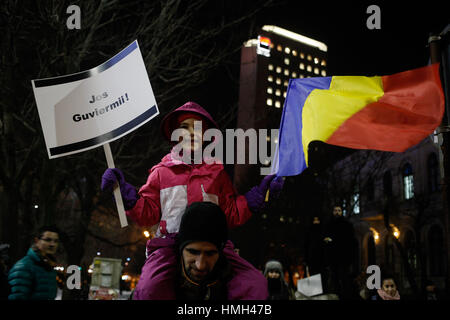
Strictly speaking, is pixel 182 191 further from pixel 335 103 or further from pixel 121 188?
pixel 335 103

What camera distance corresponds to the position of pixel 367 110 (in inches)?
219

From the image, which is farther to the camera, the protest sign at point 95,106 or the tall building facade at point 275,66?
the tall building facade at point 275,66

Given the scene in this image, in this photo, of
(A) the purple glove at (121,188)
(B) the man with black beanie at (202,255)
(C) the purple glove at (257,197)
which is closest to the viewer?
(B) the man with black beanie at (202,255)

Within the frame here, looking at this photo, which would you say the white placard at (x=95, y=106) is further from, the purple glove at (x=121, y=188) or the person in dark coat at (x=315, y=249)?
the person in dark coat at (x=315, y=249)

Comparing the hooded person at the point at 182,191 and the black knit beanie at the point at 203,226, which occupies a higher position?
the hooded person at the point at 182,191

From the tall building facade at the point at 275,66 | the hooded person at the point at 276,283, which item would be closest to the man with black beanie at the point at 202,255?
the hooded person at the point at 276,283

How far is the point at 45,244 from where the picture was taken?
5621 mm

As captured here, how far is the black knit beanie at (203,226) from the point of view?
3.05m

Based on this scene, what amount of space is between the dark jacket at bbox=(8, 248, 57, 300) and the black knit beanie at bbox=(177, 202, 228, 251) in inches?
112

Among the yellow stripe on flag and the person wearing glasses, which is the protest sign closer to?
the person wearing glasses

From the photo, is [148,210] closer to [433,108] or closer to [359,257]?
[433,108]

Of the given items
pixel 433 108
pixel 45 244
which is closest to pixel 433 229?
pixel 433 108

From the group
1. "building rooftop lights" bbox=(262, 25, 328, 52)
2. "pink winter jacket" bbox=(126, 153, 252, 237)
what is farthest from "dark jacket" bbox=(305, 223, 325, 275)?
"building rooftop lights" bbox=(262, 25, 328, 52)
